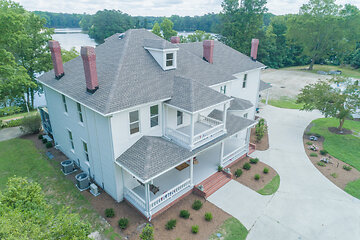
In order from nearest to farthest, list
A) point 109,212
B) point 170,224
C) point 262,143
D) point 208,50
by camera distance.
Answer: point 170,224
point 109,212
point 208,50
point 262,143

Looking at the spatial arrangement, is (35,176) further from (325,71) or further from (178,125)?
(325,71)

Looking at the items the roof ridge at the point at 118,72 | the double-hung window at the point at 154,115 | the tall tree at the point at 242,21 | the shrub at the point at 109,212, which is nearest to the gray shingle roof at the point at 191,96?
the double-hung window at the point at 154,115

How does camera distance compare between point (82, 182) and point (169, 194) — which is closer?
point (169, 194)

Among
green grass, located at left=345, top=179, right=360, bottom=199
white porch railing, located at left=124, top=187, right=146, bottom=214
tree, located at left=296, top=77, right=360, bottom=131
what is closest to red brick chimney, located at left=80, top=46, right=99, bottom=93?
white porch railing, located at left=124, top=187, right=146, bottom=214

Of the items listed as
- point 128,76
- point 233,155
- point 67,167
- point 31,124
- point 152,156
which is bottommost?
point 233,155

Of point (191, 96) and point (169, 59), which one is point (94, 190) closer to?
point (191, 96)

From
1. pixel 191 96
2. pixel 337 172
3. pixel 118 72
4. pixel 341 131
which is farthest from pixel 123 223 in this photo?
pixel 341 131

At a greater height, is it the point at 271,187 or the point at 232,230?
the point at 232,230
